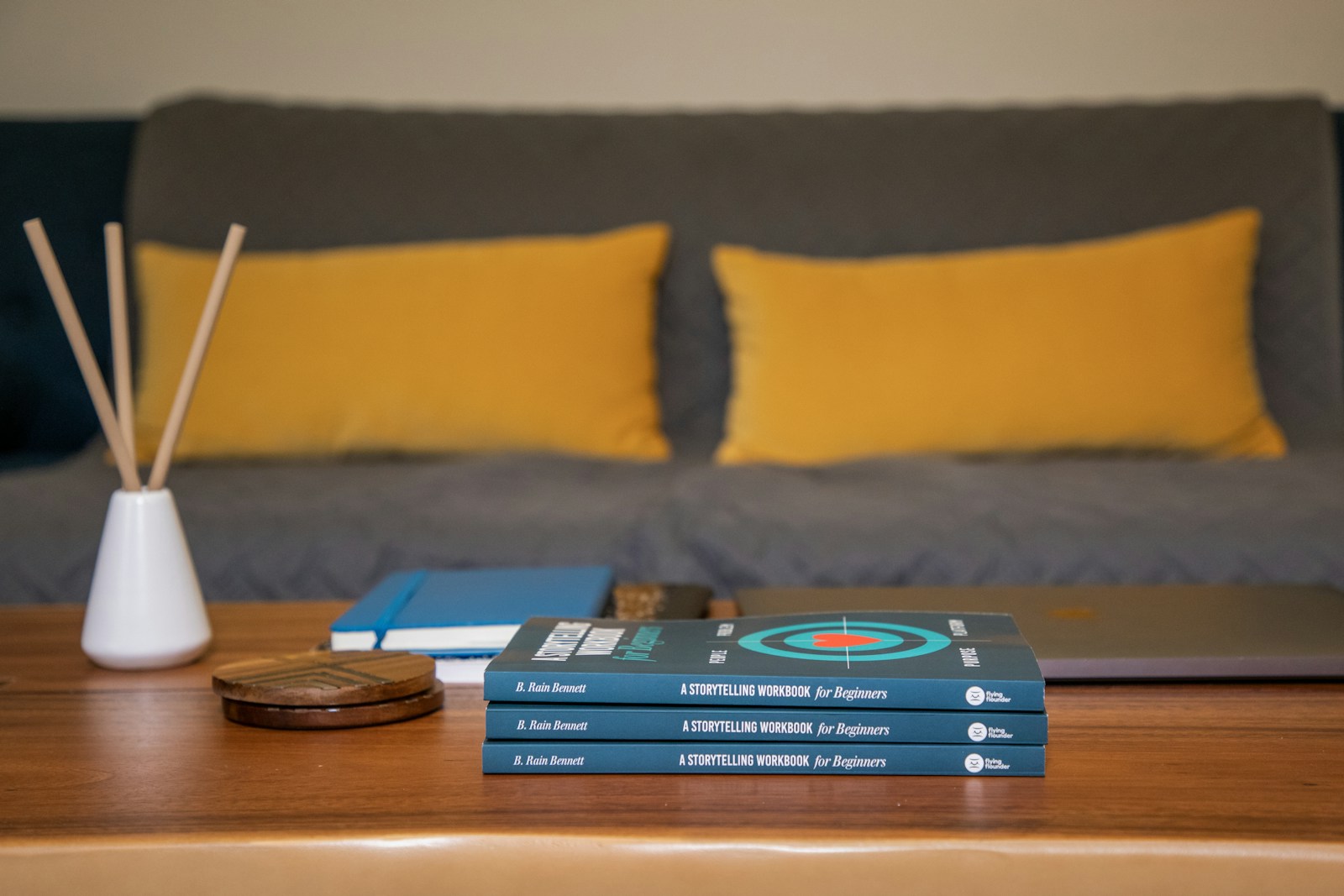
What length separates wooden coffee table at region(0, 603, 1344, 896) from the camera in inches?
18.5

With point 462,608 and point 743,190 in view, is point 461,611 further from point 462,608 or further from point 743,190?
point 743,190

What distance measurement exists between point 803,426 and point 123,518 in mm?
977

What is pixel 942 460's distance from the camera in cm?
150

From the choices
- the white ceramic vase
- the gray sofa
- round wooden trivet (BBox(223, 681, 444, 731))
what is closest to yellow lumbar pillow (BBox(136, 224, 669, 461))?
the gray sofa

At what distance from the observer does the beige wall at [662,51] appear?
2.23 metres

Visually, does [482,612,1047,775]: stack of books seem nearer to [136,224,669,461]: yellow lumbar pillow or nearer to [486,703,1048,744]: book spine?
[486,703,1048,744]: book spine

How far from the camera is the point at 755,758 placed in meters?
0.54

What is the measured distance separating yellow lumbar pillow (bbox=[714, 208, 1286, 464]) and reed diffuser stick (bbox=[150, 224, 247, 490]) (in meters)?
0.90

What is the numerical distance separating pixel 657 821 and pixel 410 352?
3.74ft

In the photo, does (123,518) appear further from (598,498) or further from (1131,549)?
(1131,549)

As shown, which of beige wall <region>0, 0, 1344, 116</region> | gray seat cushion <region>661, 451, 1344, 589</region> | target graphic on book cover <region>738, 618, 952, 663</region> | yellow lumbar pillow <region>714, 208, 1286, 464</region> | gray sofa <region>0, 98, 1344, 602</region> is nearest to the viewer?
target graphic on book cover <region>738, 618, 952, 663</region>

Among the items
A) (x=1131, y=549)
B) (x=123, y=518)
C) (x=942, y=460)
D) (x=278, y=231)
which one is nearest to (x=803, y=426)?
(x=942, y=460)

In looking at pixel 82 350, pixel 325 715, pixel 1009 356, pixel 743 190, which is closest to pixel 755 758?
pixel 325 715

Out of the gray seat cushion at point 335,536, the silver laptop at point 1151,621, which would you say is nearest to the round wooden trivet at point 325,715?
the silver laptop at point 1151,621
